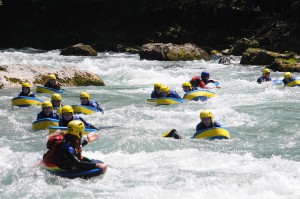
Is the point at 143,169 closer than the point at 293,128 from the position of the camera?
Yes

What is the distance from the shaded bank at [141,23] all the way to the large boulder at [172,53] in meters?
4.57

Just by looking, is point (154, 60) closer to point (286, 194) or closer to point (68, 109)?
point (68, 109)

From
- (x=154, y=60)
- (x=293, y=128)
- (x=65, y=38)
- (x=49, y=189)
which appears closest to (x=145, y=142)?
(x=49, y=189)

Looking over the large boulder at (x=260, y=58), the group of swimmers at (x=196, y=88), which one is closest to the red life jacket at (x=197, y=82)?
the group of swimmers at (x=196, y=88)

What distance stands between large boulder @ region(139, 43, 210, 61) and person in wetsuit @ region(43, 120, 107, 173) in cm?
1991

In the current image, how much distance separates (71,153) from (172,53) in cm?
2051

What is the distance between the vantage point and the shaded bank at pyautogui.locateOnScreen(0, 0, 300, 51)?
108 ft

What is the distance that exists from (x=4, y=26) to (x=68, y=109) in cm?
3218

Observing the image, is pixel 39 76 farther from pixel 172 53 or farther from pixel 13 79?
pixel 172 53

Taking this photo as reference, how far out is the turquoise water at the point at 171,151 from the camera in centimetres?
704

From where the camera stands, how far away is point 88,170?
738 centimetres

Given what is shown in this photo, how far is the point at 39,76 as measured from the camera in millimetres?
18234

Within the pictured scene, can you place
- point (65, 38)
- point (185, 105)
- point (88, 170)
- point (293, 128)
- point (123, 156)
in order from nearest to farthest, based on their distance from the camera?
point (88, 170) < point (123, 156) < point (293, 128) < point (185, 105) < point (65, 38)

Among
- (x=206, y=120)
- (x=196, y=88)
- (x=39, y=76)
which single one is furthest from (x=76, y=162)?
(x=39, y=76)
